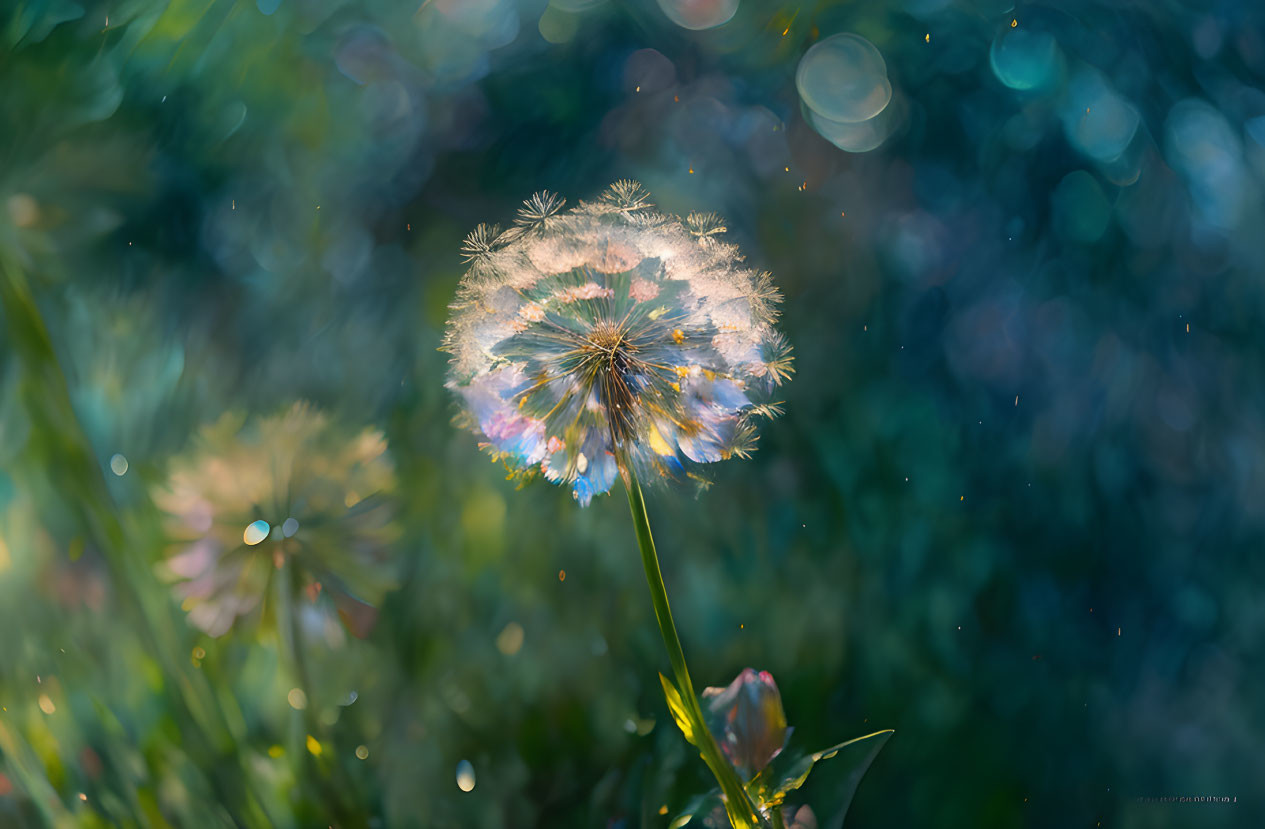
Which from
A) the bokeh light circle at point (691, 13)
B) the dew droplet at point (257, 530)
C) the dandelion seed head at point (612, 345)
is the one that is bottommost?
the dew droplet at point (257, 530)

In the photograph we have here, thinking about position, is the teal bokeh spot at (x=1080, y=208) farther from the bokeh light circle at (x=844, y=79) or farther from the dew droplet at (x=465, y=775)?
the dew droplet at (x=465, y=775)

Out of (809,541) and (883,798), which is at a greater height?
(809,541)

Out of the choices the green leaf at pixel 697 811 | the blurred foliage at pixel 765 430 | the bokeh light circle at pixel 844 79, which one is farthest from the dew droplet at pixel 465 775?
the bokeh light circle at pixel 844 79

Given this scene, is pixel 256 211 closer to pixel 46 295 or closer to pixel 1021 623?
pixel 46 295

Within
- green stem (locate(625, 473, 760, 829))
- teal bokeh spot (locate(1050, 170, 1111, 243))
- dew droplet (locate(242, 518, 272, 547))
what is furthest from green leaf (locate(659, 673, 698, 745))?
teal bokeh spot (locate(1050, 170, 1111, 243))

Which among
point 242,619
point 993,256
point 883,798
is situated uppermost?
point 993,256

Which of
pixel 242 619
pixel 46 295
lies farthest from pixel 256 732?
pixel 46 295

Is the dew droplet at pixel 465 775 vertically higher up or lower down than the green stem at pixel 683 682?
lower down
